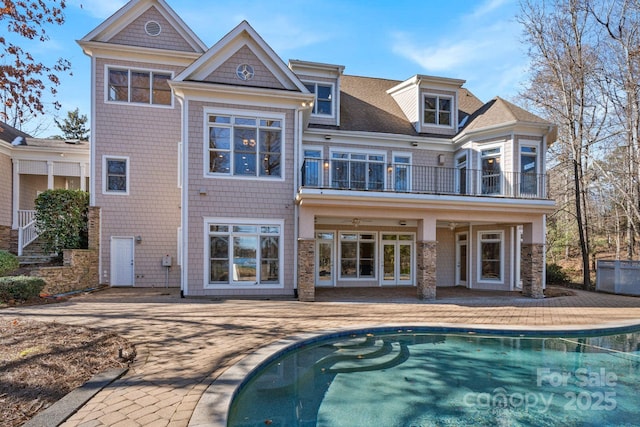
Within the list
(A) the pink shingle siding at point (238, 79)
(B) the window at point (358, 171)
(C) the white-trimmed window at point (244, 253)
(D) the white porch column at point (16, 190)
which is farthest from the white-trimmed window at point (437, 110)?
(D) the white porch column at point (16, 190)

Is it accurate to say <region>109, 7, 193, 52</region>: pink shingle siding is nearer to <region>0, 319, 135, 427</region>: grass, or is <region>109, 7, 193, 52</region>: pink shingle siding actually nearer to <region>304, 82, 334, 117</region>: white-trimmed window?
<region>304, 82, 334, 117</region>: white-trimmed window

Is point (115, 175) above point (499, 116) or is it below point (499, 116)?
below

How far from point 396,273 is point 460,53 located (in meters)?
9.97

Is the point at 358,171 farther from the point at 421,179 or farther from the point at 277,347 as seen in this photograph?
the point at 277,347

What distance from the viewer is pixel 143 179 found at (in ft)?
44.3

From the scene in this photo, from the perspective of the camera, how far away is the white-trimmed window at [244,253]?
1142 centimetres

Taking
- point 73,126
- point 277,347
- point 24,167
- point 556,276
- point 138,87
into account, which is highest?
point 73,126

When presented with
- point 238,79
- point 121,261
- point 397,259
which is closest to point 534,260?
point 397,259

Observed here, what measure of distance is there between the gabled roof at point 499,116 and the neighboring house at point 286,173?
84mm

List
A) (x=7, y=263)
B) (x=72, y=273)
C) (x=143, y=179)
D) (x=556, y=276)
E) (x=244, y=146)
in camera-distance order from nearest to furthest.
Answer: (x=7, y=263) < (x=244, y=146) < (x=72, y=273) < (x=143, y=179) < (x=556, y=276)

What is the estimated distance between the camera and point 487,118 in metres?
14.5

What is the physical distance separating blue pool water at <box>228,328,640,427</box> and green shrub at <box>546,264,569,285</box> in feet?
34.6

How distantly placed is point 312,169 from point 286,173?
2.04 metres

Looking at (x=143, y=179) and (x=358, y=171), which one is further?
(x=358, y=171)
